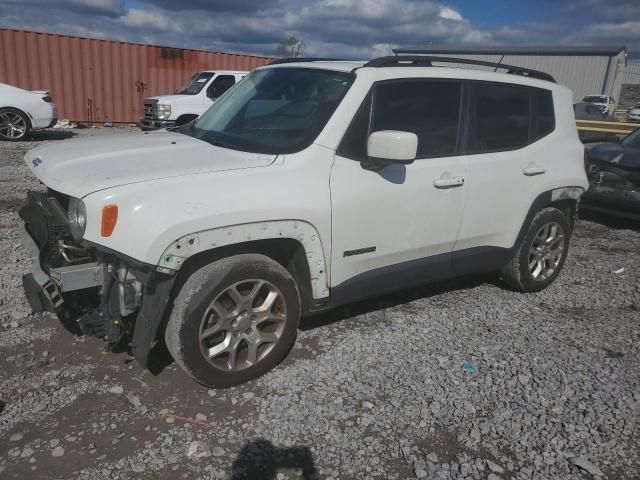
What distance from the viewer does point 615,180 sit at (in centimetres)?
707

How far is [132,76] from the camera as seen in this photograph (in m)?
18.0

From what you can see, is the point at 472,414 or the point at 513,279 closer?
the point at 472,414

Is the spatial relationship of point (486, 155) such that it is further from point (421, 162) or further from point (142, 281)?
point (142, 281)

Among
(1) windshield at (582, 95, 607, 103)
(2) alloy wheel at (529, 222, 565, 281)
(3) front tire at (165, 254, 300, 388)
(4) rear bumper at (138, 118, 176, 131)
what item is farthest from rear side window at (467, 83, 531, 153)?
(1) windshield at (582, 95, 607, 103)

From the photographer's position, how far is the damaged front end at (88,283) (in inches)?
108

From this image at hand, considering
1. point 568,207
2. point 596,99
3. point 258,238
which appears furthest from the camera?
point 596,99

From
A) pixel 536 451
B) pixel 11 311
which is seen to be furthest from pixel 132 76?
pixel 536 451

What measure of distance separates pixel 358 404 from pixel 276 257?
101 centimetres

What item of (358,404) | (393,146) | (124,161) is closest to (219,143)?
(124,161)

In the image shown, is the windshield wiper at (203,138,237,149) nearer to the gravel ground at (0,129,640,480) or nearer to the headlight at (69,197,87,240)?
the gravel ground at (0,129,640,480)

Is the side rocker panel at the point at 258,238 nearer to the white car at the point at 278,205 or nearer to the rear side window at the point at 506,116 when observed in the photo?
the white car at the point at 278,205

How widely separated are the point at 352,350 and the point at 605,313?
8.03 ft

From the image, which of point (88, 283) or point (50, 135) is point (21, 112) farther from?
point (88, 283)

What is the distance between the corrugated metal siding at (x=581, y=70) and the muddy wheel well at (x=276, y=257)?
123 feet
